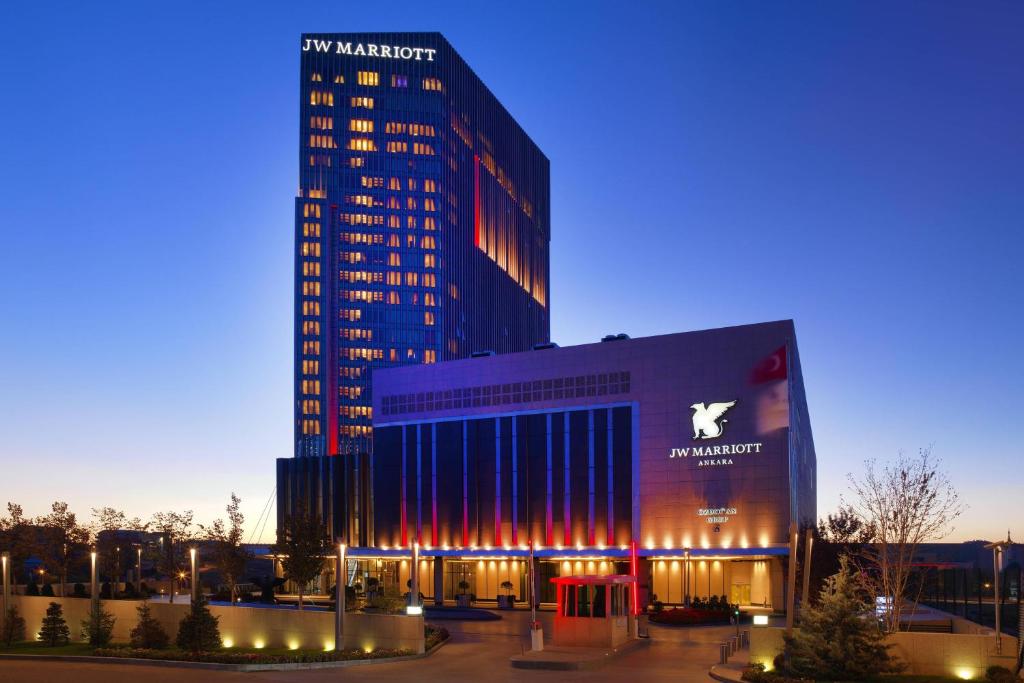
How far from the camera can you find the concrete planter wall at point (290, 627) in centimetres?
4103

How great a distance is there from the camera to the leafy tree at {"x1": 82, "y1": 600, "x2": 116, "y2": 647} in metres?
47.3

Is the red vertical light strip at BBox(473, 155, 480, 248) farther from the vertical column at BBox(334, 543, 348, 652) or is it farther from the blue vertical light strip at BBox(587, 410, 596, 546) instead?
the vertical column at BBox(334, 543, 348, 652)

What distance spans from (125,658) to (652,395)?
50.3 meters

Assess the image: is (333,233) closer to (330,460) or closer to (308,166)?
(308,166)

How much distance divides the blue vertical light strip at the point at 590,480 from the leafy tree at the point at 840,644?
170 ft

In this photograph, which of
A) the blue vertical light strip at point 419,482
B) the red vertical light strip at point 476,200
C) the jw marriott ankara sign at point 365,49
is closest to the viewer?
the blue vertical light strip at point 419,482

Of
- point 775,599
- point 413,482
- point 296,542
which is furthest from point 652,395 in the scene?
point 296,542

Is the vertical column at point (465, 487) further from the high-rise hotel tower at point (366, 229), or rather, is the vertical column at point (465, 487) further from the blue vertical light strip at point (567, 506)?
the high-rise hotel tower at point (366, 229)

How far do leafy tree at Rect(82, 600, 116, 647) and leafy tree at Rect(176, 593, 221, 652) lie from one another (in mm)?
6555

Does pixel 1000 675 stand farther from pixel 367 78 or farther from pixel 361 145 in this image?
pixel 367 78

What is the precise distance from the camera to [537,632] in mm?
41156

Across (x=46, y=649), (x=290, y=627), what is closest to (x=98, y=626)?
(x=46, y=649)

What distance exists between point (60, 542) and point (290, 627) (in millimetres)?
50272

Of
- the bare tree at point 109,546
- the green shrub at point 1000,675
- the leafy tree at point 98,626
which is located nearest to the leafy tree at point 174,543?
the bare tree at point 109,546
